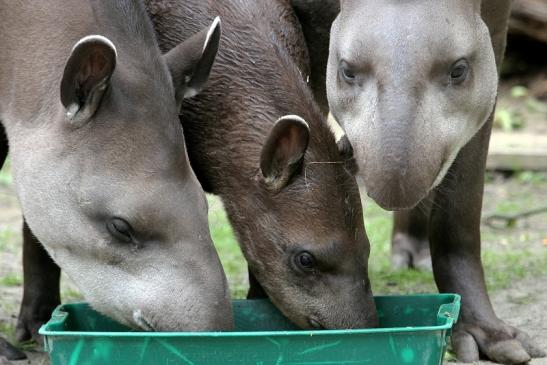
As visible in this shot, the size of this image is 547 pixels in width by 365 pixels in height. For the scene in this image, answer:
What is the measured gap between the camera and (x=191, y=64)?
536cm

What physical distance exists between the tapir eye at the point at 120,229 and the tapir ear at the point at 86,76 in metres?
0.44

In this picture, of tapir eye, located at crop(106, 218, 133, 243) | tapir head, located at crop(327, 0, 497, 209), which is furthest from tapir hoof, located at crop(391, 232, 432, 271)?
tapir eye, located at crop(106, 218, 133, 243)

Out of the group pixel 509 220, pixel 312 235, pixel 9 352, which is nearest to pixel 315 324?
pixel 312 235

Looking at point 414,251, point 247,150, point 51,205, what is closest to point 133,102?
point 51,205

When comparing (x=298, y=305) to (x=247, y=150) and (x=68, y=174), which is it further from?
(x=68, y=174)

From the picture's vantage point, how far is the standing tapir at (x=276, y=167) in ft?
17.8

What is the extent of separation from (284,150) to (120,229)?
36.1 inches

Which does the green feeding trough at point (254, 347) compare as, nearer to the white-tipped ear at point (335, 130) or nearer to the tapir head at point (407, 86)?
the tapir head at point (407, 86)

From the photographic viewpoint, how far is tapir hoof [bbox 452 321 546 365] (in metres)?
5.86

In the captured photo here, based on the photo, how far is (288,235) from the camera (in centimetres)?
551

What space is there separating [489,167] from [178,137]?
798 cm

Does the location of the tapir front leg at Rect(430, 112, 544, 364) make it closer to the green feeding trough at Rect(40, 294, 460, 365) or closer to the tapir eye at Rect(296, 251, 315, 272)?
the tapir eye at Rect(296, 251, 315, 272)

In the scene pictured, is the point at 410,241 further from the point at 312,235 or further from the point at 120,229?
the point at 120,229

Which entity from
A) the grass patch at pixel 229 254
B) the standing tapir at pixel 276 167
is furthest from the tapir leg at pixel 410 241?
the standing tapir at pixel 276 167
